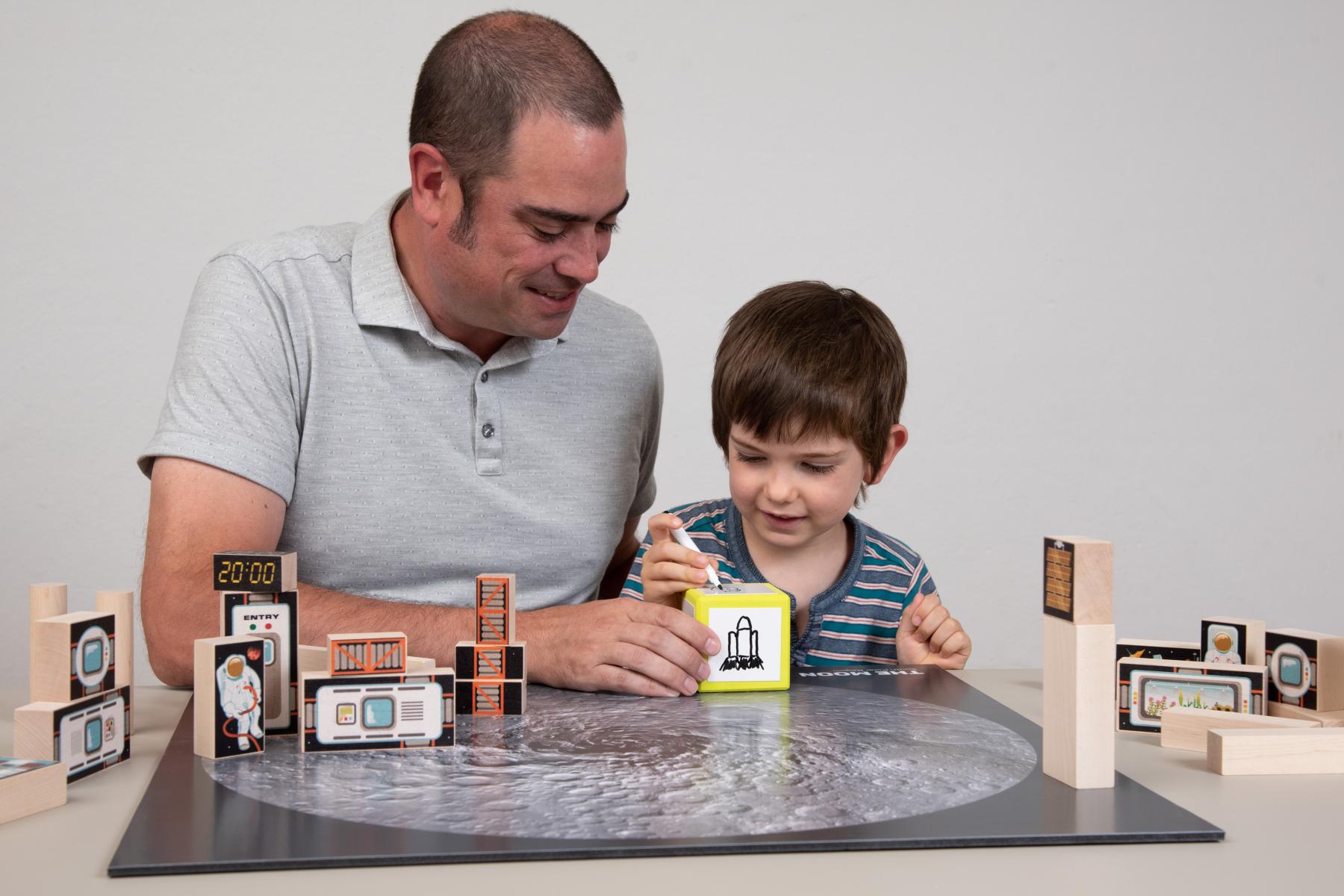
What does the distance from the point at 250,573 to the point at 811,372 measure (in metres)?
0.75

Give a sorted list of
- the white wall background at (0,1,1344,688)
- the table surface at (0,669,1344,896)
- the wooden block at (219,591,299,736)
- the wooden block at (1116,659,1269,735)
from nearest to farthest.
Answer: the table surface at (0,669,1344,896), the wooden block at (219,591,299,736), the wooden block at (1116,659,1269,735), the white wall background at (0,1,1344,688)

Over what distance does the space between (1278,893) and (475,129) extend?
4.08ft

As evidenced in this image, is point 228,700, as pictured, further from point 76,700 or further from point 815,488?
point 815,488

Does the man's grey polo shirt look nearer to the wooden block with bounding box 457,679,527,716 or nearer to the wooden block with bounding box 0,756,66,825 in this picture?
the wooden block with bounding box 457,679,527,716

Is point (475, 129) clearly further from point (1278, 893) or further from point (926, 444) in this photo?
point (926, 444)

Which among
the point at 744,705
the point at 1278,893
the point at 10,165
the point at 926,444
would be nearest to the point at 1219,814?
the point at 1278,893

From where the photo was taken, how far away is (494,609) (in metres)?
1.23

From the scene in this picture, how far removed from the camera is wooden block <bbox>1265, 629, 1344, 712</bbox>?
1.20 meters

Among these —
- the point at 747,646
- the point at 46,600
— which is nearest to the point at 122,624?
the point at 46,600

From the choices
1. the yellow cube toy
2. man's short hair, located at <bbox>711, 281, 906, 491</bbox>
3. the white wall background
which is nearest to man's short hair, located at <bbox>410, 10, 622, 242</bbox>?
man's short hair, located at <bbox>711, 281, 906, 491</bbox>

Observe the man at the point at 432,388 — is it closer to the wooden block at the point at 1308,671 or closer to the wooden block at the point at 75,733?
the wooden block at the point at 75,733

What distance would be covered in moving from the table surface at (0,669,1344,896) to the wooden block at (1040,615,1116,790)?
0.09 meters

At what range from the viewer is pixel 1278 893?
0.78 m

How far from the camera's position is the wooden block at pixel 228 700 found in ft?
3.35
